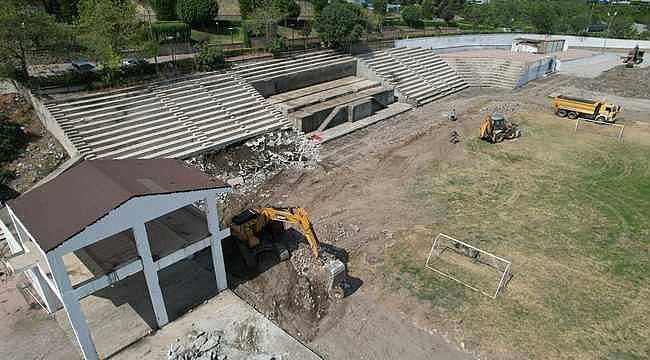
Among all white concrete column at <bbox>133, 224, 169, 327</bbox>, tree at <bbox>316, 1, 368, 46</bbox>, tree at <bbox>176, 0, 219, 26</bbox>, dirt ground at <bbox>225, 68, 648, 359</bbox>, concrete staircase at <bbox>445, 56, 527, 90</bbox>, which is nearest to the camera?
white concrete column at <bbox>133, 224, 169, 327</bbox>

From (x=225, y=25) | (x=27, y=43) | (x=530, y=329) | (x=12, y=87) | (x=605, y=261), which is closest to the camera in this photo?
(x=530, y=329)

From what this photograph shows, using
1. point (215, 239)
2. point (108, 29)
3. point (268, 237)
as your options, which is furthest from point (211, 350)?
point (108, 29)

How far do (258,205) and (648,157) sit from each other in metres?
21.6

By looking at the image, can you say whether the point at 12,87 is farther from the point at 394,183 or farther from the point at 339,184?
the point at 394,183

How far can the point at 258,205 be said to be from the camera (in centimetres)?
1766

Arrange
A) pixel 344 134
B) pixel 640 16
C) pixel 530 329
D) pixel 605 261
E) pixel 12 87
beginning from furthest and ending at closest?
pixel 640 16, pixel 344 134, pixel 12 87, pixel 605 261, pixel 530 329

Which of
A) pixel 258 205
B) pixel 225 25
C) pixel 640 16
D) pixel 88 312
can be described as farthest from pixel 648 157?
pixel 640 16

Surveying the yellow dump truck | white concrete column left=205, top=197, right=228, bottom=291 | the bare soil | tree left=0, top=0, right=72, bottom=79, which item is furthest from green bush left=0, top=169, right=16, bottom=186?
the bare soil

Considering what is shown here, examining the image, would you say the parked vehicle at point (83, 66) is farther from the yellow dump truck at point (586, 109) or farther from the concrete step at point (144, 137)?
the yellow dump truck at point (586, 109)

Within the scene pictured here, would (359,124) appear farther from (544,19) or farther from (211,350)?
(544,19)

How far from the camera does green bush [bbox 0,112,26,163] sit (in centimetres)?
1798

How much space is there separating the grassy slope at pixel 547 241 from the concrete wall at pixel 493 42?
1876cm

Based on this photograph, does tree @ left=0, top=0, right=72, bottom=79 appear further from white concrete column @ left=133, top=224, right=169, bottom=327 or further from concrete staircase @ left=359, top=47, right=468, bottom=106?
concrete staircase @ left=359, top=47, right=468, bottom=106

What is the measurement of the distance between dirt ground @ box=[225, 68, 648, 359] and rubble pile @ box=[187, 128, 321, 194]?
32.4 inches
